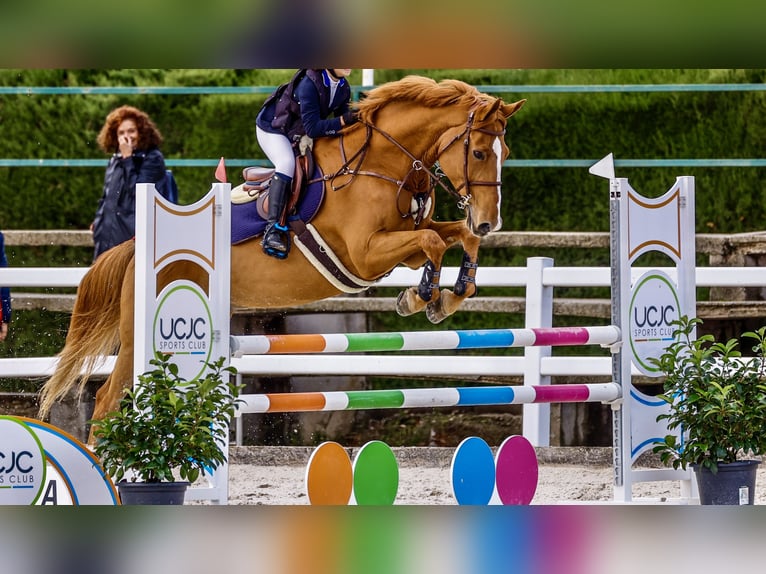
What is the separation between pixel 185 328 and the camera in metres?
3.23

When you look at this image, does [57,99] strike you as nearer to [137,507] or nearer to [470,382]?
[470,382]

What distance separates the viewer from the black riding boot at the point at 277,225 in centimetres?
388

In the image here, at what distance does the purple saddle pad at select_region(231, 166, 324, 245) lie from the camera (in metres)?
3.96

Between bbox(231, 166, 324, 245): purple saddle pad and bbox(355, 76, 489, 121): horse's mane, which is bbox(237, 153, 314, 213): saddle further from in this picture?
bbox(355, 76, 489, 121): horse's mane

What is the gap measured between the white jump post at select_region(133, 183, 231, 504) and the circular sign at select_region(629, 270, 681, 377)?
3.81ft

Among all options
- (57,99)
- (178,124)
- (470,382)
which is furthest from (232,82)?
(470,382)

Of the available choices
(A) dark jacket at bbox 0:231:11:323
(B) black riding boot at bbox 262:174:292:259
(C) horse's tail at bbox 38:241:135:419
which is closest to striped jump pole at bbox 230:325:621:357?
(B) black riding boot at bbox 262:174:292:259

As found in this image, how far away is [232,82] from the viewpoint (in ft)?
18.7

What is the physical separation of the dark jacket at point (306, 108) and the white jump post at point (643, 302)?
2.89ft

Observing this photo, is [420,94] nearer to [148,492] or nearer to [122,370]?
[122,370]

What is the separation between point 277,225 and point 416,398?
806mm

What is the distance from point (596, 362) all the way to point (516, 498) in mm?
1517

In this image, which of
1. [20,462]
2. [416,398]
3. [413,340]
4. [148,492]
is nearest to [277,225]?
[413,340]

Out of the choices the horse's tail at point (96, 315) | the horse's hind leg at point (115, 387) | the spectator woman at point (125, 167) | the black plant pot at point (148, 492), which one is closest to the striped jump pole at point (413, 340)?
the black plant pot at point (148, 492)
